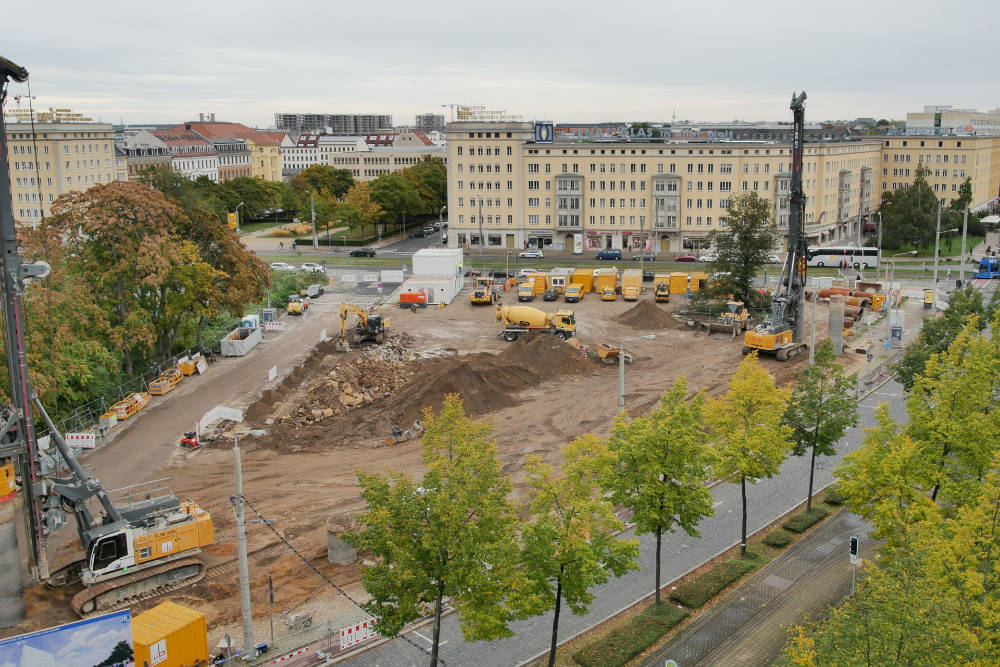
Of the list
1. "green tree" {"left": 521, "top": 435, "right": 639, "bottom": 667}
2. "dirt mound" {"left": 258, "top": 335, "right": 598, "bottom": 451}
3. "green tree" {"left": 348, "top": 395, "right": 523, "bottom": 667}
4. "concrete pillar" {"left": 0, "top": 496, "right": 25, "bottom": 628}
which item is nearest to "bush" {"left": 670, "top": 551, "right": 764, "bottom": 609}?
"green tree" {"left": 521, "top": 435, "right": 639, "bottom": 667}

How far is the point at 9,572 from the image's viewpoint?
24344 millimetres

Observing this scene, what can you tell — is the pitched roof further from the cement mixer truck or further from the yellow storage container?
the yellow storage container

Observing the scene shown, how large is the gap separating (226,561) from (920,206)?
83606 millimetres

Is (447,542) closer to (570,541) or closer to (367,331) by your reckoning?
(570,541)

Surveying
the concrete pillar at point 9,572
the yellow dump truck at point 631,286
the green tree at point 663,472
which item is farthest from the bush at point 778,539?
the yellow dump truck at point 631,286

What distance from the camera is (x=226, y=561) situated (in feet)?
89.1

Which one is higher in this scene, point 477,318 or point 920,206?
point 920,206

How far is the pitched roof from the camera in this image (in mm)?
163375

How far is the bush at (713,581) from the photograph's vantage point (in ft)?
78.3

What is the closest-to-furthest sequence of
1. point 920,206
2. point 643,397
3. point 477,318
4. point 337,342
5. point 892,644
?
point 892,644 → point 643,397 → point 337,342 → point 477,318 → point 920,206

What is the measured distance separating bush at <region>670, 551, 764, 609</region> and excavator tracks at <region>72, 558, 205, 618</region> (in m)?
13.9

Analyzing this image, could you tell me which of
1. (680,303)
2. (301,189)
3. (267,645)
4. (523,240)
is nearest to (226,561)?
(267,645)


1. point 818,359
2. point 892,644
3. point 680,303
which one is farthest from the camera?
point 680,303

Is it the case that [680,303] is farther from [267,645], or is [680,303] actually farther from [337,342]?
[267,645]
